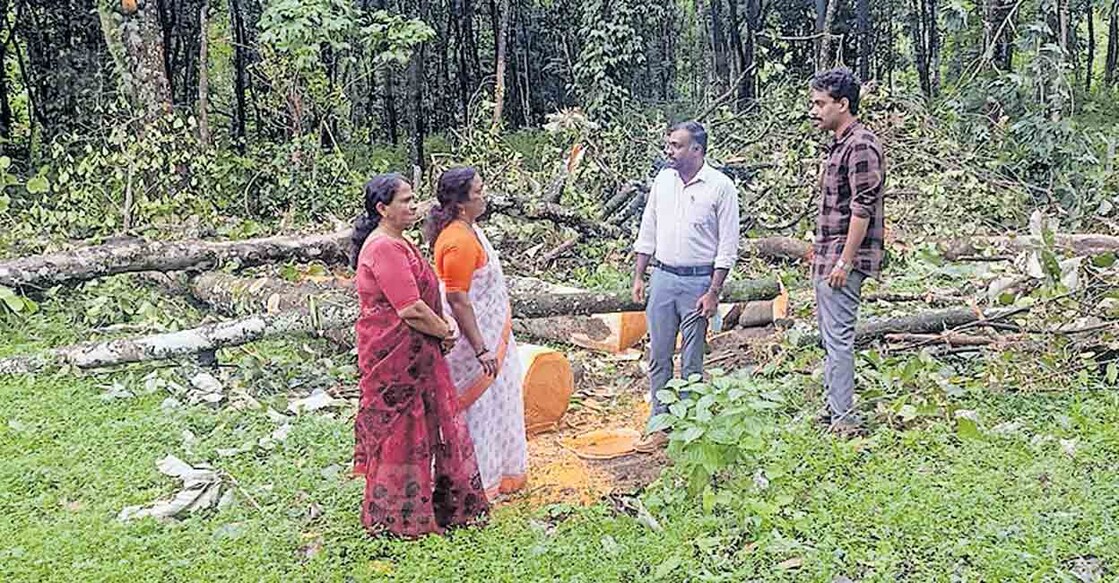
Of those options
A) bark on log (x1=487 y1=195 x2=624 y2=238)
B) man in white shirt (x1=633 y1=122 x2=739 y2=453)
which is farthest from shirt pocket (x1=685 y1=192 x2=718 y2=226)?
bark on log (x1=487 y1=195 x2=624 y2=238)

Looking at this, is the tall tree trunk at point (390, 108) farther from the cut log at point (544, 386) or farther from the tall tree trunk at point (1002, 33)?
the cut log at point (544, 386)

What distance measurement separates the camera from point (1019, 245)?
681 cm

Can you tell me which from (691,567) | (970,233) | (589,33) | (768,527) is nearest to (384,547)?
(691,567)

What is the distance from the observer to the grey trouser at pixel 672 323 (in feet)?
16.2

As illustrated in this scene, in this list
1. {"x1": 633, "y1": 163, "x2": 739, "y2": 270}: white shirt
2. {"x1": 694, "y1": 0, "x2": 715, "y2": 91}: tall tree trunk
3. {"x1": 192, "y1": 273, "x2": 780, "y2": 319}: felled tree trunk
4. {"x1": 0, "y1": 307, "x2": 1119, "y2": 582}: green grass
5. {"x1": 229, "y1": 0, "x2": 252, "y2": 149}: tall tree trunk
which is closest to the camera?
{"x1": 0, "y1": 307, "x2": 1119, "y2": 582}: green grass

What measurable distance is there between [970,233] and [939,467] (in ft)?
14.6

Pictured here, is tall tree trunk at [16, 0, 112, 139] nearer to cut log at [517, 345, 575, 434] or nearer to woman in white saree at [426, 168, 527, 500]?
cut log at [517, 345, 575, 434]

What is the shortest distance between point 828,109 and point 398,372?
2.29m

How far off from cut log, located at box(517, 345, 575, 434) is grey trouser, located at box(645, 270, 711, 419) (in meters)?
0.64

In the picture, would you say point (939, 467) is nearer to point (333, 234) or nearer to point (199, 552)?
point (199, 552)

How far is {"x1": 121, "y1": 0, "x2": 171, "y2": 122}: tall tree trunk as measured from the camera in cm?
915

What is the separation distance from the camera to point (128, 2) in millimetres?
9086

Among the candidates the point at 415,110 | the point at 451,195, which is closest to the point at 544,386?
the point at 451,195

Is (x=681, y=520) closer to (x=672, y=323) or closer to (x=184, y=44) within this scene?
(x=672, y=323)
